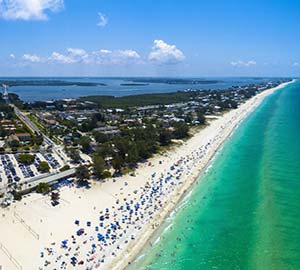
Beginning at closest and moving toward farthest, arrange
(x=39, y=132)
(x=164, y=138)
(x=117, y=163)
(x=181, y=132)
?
(x=117, y=163) → (x=164, y=138) → (x=181, y=132) → (x=39, y=132)

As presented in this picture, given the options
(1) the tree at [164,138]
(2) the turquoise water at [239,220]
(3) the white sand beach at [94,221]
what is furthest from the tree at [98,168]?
(1) the tree at [164,138]

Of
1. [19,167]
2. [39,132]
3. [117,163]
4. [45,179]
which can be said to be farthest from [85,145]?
[39,132]

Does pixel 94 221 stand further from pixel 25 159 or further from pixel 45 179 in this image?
pixel 25 159

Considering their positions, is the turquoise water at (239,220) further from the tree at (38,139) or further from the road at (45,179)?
the tree at (38,139)

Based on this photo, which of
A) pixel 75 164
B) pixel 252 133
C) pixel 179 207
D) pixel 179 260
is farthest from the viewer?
pixel 252 133

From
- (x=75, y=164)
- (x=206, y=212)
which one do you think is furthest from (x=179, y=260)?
(x=75, y=164)

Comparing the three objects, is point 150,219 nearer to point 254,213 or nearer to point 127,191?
point 127,191
